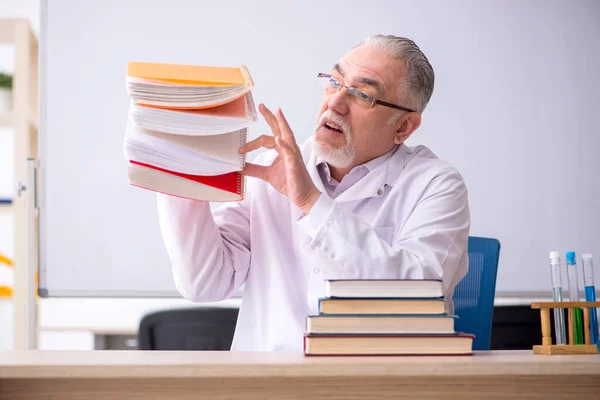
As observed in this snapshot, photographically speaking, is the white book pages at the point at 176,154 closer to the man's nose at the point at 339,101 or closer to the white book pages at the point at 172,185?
the white book pages at the point at 172,185

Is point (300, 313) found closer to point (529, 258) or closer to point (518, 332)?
point (518, 332)

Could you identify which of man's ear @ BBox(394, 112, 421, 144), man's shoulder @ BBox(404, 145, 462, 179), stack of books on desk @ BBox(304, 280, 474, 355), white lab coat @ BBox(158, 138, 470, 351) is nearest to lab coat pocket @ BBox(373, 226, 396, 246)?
white lab coat @ BBox(158, 138, 470, 351)

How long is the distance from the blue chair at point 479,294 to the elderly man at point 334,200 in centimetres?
11

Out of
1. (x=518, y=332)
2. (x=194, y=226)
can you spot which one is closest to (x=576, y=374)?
(x=194, y=226)

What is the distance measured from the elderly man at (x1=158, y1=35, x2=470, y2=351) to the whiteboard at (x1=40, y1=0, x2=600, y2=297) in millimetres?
991

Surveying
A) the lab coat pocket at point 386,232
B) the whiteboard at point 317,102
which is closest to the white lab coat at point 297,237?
the lab coat pocket at point 386,232

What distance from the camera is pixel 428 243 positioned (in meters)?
1.46

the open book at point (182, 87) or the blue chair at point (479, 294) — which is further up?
the open book at point (182, 87)

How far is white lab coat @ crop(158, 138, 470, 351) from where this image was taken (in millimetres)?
1422

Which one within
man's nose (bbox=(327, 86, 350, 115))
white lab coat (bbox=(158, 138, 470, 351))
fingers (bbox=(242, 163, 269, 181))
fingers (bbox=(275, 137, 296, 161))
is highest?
man's nose (bbox=(327, 86, 350, 115))

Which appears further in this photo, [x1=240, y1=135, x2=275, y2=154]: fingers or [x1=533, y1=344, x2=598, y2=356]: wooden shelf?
[x1=240, y1=135, x2=275, y2=154]: fingers

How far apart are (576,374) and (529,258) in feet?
6.21

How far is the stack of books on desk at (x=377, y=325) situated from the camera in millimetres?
1040

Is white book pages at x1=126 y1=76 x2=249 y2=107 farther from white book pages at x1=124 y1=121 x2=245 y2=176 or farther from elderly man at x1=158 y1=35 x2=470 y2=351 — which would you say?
elderly man at x1=158 y1=35 x2=470 y2=351
